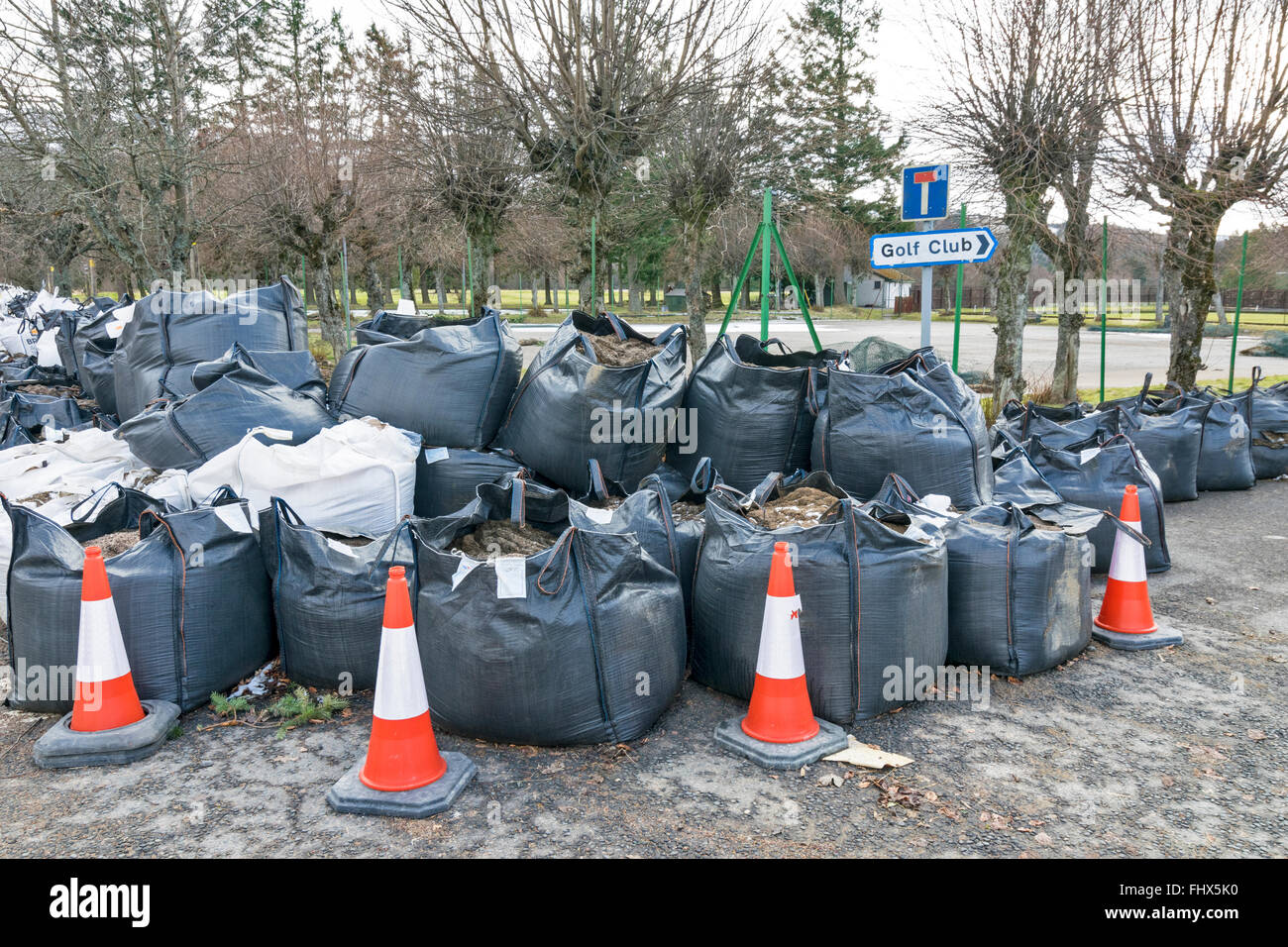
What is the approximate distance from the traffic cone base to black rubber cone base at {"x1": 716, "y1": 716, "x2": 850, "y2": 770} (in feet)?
6.19

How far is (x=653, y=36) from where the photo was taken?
332 inches

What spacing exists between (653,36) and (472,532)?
22.1 ft

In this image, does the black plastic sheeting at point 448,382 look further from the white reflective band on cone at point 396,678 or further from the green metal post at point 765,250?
the green metal post at point 765,250

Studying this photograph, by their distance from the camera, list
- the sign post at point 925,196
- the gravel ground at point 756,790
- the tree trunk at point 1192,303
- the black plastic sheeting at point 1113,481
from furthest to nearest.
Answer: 1. the tree trunk at point 1192,303
2. the sign post at point 925,196
3. the black plastic sheeting at point 1113,481
4. the gravel ground at point 756,790

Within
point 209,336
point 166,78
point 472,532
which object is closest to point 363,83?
point 166,78

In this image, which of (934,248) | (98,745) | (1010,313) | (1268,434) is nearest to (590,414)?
(98,745)

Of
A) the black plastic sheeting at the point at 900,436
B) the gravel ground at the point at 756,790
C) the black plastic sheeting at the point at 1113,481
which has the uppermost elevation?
the black plastic sheeting at the point at 900,436

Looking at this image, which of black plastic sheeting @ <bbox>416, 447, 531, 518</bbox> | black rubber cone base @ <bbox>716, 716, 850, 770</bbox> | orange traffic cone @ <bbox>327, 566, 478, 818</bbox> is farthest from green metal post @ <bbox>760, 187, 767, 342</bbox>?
orange traffic cone @ <bbox>327, 566, 478, 818</bbox>

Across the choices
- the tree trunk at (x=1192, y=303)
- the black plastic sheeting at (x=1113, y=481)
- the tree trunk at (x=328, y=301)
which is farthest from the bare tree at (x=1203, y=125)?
the tree trunk at (x=328, y=301)

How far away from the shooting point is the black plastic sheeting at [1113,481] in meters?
4.82

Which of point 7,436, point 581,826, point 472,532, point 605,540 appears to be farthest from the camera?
point 7,436

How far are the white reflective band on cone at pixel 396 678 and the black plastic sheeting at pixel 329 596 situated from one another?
1.92ft

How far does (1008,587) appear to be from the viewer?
3.43 meters
